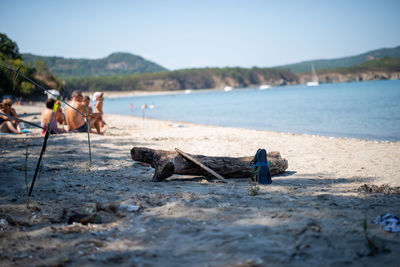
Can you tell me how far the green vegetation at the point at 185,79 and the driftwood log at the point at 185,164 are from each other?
94874 millimetres

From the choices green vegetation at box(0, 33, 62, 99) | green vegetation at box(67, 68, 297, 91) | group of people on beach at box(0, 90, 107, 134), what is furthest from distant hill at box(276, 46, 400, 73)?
group of people on beach at box(0, 90, 107, 134)

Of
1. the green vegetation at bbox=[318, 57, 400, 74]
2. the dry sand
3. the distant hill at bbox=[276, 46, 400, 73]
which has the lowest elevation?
the dry sand

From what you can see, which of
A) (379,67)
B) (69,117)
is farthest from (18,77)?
(379,67)

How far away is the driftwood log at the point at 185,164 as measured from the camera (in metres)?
4.27

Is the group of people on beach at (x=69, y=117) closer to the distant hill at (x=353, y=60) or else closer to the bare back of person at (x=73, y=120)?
the bare back of person at (x=73, y=120)

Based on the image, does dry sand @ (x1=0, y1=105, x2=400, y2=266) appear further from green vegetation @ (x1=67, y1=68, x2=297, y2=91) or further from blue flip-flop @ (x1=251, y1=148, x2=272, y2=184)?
green vegetation @ (x1=67, y1=68, x2=297, y2=91)

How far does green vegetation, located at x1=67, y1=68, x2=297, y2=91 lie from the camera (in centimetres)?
10056

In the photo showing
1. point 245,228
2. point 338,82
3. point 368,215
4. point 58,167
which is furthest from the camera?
point 338,82

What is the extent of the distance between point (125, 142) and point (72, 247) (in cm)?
611

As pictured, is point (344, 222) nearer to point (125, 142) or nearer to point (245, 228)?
point (245, 228)

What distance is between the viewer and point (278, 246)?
7.37 feet

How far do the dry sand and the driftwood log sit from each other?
156 mm

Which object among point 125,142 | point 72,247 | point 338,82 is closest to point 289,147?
point 125,142

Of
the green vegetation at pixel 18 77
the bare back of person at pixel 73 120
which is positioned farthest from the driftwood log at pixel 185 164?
the green vegetation at pixel 18 77
